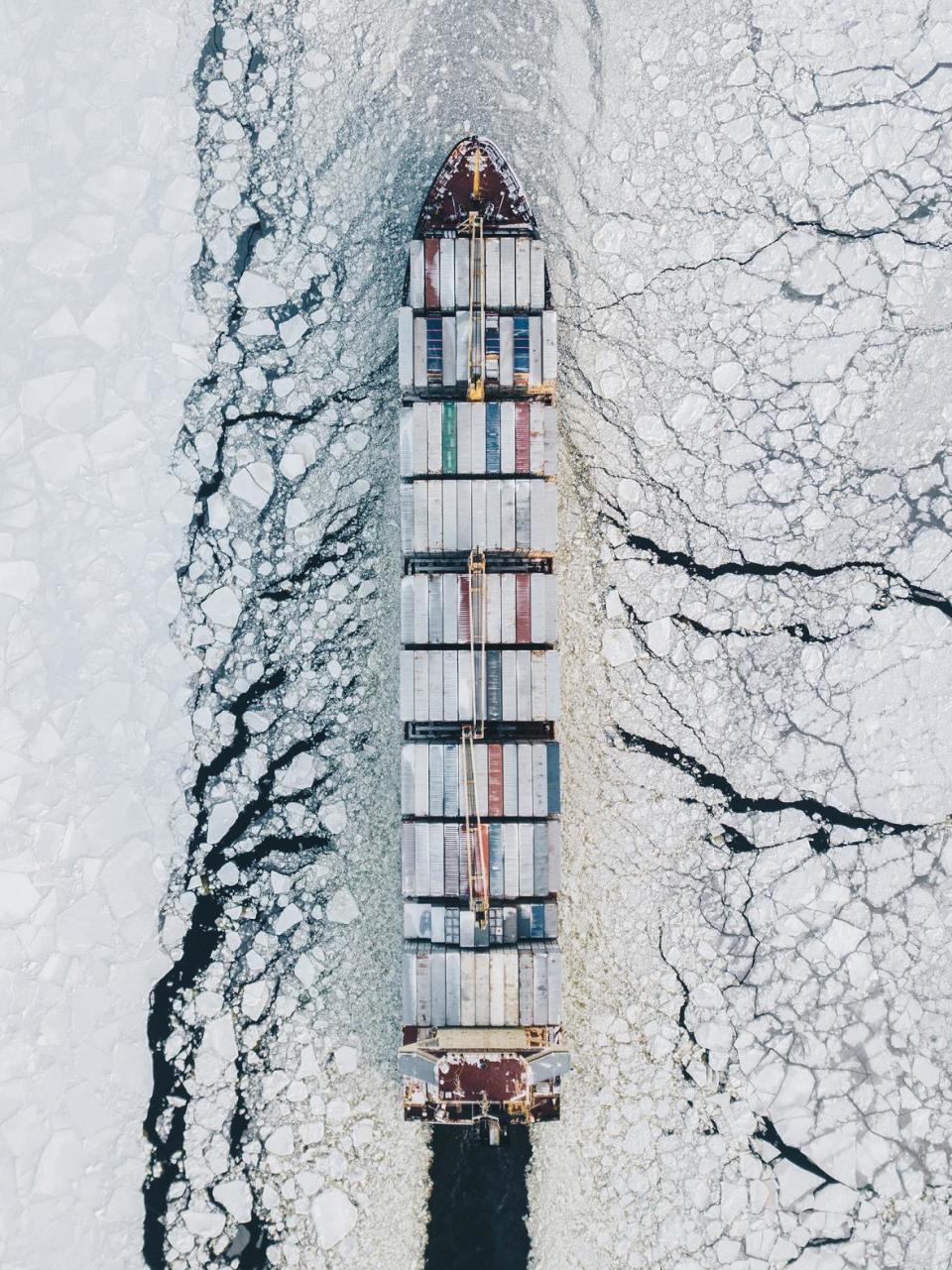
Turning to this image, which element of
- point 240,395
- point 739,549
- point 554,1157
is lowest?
point 554,1157

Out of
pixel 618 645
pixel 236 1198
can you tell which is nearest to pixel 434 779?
pixel 618 645

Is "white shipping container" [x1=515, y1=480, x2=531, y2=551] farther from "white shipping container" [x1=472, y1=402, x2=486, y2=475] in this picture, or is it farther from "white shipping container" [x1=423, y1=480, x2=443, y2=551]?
"white shipping container" [x1=423, y1=480, x2=443, y2=551]

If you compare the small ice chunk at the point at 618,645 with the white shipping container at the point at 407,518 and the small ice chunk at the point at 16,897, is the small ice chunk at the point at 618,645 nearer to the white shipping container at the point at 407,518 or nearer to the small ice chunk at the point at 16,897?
the white shipping container at the point at 407,518

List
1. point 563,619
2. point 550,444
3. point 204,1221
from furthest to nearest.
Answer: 1. point 563,619
2. point 204,1221
3. point 550,444

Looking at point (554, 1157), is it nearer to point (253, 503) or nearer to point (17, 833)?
point (17, 833)

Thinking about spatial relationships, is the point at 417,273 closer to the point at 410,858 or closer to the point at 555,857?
the point at 410,858

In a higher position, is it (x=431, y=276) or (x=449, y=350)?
(x=431, y=276)

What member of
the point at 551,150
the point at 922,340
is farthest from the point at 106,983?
the point at 922,340
